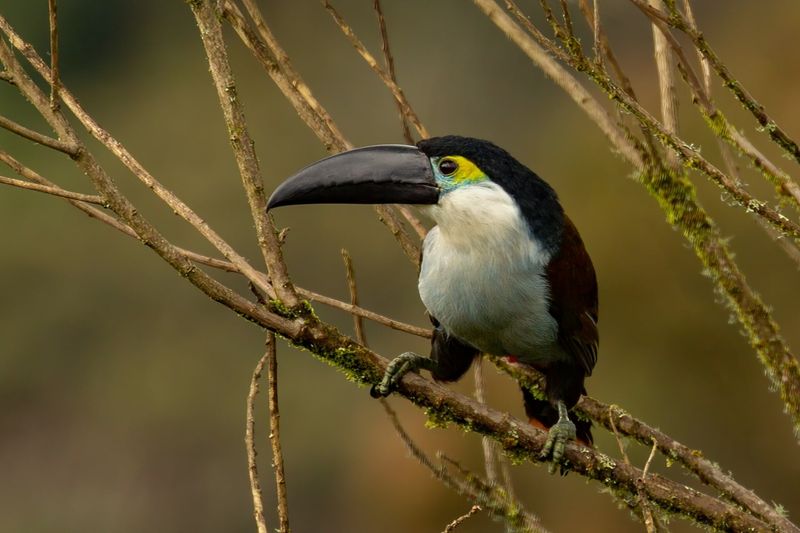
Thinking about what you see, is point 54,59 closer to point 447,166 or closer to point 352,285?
point 352,285

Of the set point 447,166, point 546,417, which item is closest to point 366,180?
point 447,166

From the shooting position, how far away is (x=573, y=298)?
10.2 feet

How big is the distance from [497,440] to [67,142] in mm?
1098

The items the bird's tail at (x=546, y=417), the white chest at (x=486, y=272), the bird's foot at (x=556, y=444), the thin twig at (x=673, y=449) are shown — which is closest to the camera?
the thin twig at (x=673, y=449)

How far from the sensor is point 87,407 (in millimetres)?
11203

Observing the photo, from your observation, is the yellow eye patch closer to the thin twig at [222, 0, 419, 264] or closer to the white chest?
the white chest

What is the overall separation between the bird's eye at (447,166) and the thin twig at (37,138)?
1072 millimetres

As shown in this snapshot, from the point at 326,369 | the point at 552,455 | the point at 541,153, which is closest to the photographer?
the point at 552,455

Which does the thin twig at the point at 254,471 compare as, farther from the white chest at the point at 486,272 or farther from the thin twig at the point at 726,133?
the thin twig at the point at 726,133

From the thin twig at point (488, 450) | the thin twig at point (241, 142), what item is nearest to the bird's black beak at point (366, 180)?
the thin twig at point (241, 142)

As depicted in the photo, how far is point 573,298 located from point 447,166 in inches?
20.7

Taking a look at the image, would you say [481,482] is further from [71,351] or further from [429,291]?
[71,351]

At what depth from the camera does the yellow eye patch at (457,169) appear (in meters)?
2.91

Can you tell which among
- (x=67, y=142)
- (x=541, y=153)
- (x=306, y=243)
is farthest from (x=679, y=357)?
(x=67, y=142)
